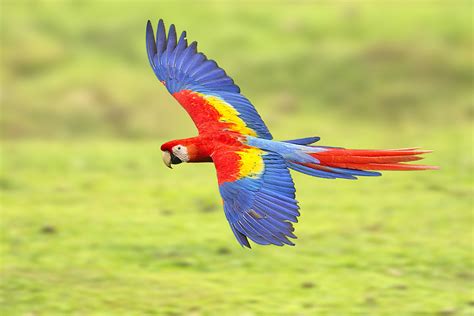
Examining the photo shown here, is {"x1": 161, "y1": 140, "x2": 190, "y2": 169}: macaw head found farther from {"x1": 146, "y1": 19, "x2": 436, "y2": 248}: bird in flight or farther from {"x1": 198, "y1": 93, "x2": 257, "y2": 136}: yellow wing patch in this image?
{"x1": 198, "y1": 93, "x2": 257, "y2": 136}: yellow wing patch

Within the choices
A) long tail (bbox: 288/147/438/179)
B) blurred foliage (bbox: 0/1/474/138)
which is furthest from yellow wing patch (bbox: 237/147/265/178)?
blurred foliage (bbox: 0/1/474/138)

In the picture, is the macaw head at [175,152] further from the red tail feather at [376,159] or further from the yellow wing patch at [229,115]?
the red tail feather at [376,159]

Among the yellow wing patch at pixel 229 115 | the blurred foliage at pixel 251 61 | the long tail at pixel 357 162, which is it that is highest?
the blurred foliage at pixel 251 61

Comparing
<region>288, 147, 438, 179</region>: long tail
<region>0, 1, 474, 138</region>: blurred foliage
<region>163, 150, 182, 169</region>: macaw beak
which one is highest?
<region>0, 1, 474, 138</region>: blurred foliage

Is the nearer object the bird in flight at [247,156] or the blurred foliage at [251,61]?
the bird in flight at [247,156]

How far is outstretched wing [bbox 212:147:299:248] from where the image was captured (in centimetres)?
466

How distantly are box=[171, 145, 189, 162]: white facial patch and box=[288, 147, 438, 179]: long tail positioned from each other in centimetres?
66

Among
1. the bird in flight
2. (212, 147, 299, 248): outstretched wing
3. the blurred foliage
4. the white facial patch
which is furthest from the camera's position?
the blurred foliage

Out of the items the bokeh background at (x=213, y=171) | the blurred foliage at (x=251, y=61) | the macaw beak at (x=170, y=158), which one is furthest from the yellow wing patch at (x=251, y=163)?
the blurred foliage at (x=251, y=61)

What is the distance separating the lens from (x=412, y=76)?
50.4 feet

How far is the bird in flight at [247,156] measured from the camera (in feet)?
15.7

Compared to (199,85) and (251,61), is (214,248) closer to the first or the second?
(199,85)

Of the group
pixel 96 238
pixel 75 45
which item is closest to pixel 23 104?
pixel 75 45

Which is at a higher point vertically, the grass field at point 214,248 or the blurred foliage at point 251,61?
the blurred foliage at point 251,61
